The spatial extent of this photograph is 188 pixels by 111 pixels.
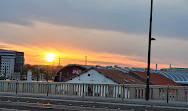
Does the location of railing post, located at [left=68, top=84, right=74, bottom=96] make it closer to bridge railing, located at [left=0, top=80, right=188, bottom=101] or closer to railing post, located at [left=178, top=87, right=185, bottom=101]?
bridge railing, located at [left=0, top=80, right=188, bottom=101]

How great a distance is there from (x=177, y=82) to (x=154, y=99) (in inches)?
1697

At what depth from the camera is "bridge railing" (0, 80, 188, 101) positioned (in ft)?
63.9

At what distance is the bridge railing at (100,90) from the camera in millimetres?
19473

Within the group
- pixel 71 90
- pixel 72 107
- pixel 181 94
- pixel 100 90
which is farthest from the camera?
pixel 71 90

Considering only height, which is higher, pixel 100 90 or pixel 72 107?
pixel 100 90

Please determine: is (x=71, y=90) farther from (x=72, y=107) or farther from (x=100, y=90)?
(x=72, y=107)

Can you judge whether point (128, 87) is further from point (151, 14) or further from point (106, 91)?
point (151, 14)

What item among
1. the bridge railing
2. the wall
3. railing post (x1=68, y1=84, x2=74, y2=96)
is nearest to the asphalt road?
the bridge railing

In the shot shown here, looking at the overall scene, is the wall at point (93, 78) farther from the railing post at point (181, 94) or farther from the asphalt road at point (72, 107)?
the asphalt road at point (72, 107)

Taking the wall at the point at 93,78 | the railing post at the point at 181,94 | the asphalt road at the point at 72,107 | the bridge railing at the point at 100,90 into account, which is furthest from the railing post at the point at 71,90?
the wall at the point at 93,78

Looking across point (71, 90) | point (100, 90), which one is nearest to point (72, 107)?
point (100, 90)

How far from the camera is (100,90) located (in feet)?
73.8

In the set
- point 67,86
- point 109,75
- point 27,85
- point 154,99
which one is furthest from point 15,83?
point 109,75

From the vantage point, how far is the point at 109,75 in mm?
43531
